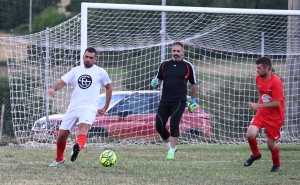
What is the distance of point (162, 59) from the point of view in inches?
591

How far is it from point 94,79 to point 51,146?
4.32 m

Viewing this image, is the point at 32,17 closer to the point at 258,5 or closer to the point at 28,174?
the point at 258,5

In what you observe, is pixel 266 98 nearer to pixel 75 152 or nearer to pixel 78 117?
pixel 78 117

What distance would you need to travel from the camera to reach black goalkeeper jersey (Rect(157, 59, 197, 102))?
439 inches

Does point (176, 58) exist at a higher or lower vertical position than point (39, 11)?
lower

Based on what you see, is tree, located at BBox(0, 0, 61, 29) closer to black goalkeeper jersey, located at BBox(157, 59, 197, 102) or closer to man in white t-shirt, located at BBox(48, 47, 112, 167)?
black goalkeeper jersey, located at BBox(157, 59, 197, 102)

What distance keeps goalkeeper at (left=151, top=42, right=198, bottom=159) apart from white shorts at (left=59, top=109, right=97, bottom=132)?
211 centimetres

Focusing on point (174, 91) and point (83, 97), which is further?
point (174, 91)

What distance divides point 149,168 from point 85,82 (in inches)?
60.2

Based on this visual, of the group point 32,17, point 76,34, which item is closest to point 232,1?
point 32,17

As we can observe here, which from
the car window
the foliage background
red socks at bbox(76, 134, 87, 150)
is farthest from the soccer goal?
red socks at bbox(76, 134, 87, 150)

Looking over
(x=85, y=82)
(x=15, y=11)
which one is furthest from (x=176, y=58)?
(x=15, y=11)

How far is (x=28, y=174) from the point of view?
27.7 ft

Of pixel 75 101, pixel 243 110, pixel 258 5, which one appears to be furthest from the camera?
pixel 258 5
